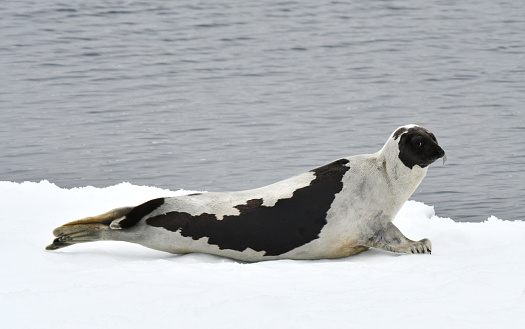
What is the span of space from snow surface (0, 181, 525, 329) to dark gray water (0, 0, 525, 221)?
109 inches

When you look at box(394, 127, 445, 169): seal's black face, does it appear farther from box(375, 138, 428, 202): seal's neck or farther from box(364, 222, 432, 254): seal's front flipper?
box(364, 222, 432, 254): seal's front flipper

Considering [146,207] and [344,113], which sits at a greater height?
[146,207]

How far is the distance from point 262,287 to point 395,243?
1.49m

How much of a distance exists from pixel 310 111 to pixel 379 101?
1393mm

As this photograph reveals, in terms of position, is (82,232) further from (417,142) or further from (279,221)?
(417,142)

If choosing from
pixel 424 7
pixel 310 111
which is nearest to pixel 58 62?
pixel 310 111

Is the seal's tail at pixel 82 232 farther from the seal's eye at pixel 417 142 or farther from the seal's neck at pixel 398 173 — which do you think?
the seal's eye at pixel 417 142

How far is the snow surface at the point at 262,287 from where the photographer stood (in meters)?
5.69

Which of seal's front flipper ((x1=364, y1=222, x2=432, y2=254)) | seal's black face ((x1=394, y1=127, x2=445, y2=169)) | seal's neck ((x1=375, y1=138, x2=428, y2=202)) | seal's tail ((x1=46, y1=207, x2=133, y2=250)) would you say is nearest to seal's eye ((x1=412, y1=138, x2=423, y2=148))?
seal's black face ((x1=394, y1=127, x2=445, y2=169))

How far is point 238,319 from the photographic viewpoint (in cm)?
565

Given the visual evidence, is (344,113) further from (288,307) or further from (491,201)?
(288,307)

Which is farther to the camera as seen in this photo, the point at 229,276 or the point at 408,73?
the point at 408,73

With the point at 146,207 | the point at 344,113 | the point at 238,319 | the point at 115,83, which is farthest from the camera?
the point at 115,83

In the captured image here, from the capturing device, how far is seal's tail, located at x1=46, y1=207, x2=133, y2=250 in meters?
7.39
